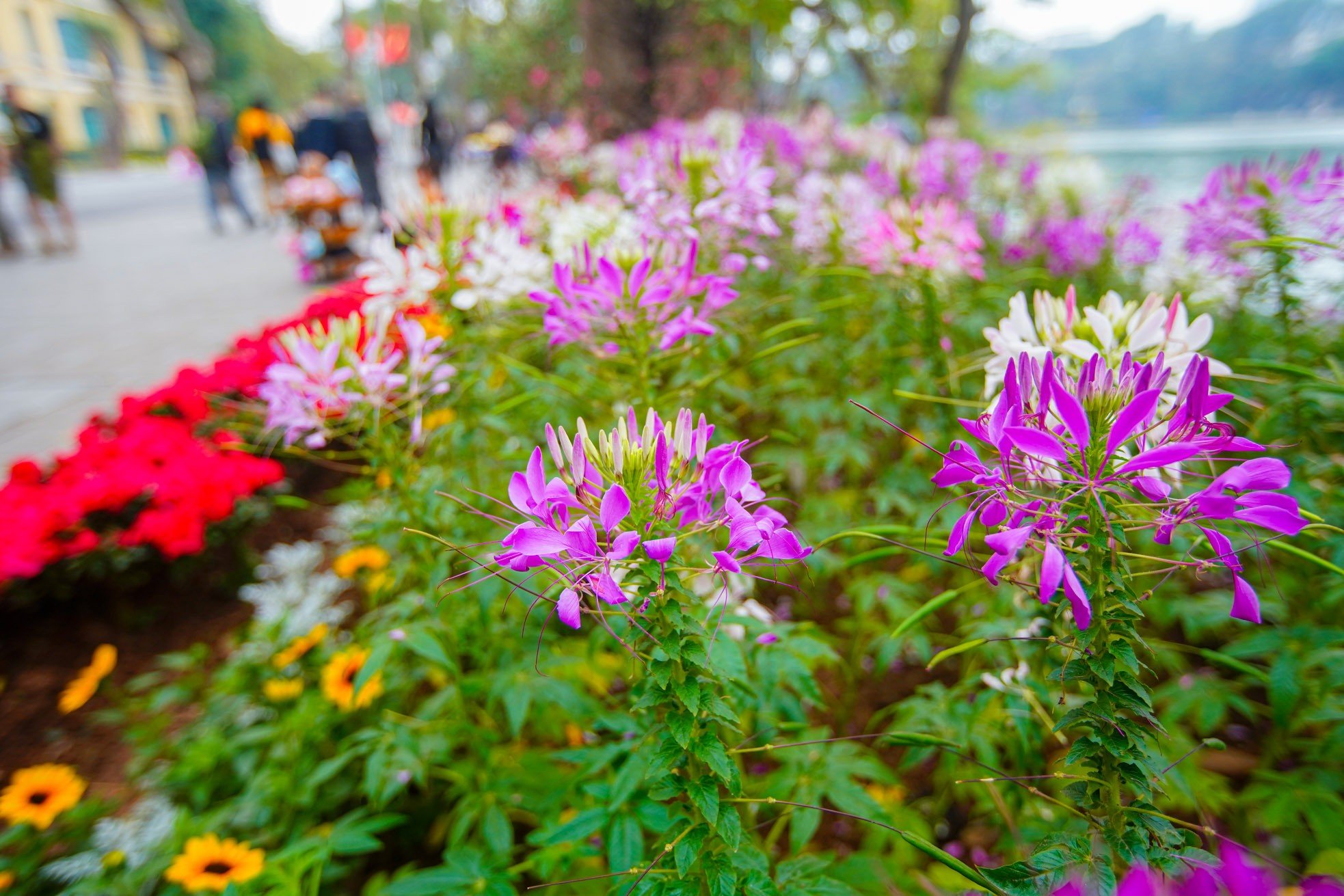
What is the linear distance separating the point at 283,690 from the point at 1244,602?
1962 mm

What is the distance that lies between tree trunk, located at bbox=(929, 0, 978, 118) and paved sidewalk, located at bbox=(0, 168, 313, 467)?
681 cm

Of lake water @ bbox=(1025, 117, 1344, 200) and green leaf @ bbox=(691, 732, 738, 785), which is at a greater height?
lake water @ bbox=(1025, 117, 1344, 200)

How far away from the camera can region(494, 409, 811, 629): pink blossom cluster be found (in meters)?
0.65

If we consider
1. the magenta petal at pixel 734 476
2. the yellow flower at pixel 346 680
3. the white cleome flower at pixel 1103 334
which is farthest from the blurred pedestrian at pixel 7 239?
the white cleome flower at pixel 1103 334

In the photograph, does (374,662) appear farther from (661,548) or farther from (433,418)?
(661,548)

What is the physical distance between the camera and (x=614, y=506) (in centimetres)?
66

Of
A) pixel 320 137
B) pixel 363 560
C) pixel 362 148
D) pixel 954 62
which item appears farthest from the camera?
pixel 320 137

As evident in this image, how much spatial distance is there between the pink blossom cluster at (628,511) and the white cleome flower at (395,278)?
0.91m

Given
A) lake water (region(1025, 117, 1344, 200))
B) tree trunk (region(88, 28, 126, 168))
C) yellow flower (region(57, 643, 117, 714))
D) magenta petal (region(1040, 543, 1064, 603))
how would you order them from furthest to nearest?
1. tree trunk (region(88, 28, 126, 168))
2. lake water (region(1025, 117, 1344, 200))
3. yellow flower (region(57, 643, 117, 714))
4. magenta petal (region(1040, 543, 1064, 603))

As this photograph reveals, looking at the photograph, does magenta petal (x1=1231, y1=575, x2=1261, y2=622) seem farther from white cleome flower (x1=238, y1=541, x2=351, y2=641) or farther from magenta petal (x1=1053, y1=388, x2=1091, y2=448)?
white cleome flower (x1=238, y1=541, x2=351, y2=641)

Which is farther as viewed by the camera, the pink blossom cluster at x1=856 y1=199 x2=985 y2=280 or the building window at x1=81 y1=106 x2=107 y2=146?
the building window at x1=81 y1=106 x2=107 y2=146

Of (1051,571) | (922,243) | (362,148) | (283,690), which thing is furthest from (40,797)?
(362,148)

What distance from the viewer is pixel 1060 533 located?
0.66 metres

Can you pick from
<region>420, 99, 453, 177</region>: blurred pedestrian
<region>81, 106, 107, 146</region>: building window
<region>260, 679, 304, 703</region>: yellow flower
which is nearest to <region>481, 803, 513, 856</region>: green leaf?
<region>260, 679, 304, 703</region>: yellow flower
